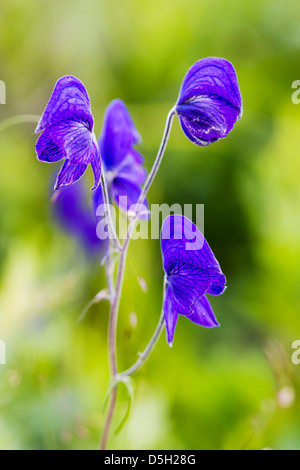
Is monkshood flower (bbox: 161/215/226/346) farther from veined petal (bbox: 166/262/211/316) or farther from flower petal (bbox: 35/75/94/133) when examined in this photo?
flower petal (bbox: 35/75/94/133)

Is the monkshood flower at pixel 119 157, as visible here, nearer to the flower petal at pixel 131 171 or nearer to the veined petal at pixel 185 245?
the flower petal at pixel 131 171

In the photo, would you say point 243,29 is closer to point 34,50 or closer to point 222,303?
point 34,50

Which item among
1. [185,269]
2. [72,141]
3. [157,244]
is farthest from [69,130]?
[157,244]

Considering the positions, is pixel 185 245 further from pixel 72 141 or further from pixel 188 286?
pixel 72 141

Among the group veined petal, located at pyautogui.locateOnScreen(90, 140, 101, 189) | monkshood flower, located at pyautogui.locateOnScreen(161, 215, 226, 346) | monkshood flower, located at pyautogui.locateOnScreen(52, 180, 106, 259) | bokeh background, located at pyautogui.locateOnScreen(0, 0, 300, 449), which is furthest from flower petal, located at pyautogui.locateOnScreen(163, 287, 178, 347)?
monkshood flower, located at pyautogui.locateOnScreen(52, 180, 106, 259)

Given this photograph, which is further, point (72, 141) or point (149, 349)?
point (149, 349)

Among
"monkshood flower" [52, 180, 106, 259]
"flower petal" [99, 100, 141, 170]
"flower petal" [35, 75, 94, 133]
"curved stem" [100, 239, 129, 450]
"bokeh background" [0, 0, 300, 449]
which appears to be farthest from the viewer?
"monkshood flower" [52, 180, 106, 259]
